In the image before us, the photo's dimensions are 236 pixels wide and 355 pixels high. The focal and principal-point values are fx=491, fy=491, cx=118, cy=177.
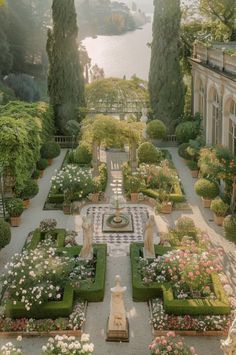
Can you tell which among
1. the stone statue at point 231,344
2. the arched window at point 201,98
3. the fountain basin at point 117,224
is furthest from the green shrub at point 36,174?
the stone statue at point 231,344

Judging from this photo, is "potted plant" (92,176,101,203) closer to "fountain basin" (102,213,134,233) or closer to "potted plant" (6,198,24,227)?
"fountain basin" (102,213,134,233)

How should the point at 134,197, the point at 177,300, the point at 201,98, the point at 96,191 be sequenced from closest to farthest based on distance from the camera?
the point at 177,300 < the point at 134,197 < the point at 96,191 < the point at 201,98

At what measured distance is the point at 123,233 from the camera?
66.5 feet

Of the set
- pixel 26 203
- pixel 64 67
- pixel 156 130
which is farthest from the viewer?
pixel 64 67

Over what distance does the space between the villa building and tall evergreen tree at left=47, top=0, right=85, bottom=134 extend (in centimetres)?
805

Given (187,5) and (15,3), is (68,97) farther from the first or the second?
(15,3)

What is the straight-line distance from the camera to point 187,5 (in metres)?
40.7

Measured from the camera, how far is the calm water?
55375mm

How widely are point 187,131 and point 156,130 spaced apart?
239cm

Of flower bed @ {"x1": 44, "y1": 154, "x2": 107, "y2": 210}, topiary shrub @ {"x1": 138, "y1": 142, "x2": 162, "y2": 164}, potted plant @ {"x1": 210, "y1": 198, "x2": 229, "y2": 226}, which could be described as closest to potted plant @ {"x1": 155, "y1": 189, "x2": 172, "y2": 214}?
potted plant @ {"x1": 210, "y1": 198, "x2": 229, "y2": 226}

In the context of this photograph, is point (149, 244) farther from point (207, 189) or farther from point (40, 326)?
point (207, 189)

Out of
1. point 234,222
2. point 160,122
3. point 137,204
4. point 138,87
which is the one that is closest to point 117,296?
point 234,222

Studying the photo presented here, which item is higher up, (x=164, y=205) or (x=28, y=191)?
(x=28, y=191)

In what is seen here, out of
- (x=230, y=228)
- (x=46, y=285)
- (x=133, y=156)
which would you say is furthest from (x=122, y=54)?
(x=46, y=285)
